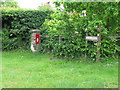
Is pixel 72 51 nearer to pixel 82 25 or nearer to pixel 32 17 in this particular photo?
pixel 82 25

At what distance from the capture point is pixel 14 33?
1003cm

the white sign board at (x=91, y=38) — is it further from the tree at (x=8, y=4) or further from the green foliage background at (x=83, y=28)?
the tree at (x=8, y=4)

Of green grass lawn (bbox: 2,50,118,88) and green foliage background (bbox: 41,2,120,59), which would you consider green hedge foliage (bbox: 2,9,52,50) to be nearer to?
green foliage background (bbox: 41,2,120,59)

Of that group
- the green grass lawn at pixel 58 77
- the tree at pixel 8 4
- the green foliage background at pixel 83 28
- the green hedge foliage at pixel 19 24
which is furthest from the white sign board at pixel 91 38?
the tree at pixel 8 4

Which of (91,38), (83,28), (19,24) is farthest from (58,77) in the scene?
(19,24)

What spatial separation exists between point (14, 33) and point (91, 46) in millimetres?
4290

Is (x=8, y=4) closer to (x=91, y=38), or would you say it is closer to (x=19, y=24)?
(x=19, y=24)

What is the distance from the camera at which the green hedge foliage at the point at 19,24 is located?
9930 millimetres

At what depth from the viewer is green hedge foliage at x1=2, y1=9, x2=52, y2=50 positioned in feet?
32.6

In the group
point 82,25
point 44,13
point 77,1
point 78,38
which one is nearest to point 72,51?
point 78,38

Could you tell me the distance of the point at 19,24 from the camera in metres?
10.0

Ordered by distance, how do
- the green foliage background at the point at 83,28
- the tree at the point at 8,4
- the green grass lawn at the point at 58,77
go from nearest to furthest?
the green grass lawn at the point at 58,77, the green foliage background at the point at 83,28, the tree at the point at 8,4

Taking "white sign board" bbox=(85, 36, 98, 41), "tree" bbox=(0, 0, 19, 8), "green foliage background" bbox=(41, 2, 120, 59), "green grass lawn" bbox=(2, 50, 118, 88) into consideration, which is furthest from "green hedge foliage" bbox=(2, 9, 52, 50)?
"green grass lawn" bbox=(2, 50, 118, 88)

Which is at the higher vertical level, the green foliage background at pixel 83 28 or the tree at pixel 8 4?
the tree at pixel 8 4
